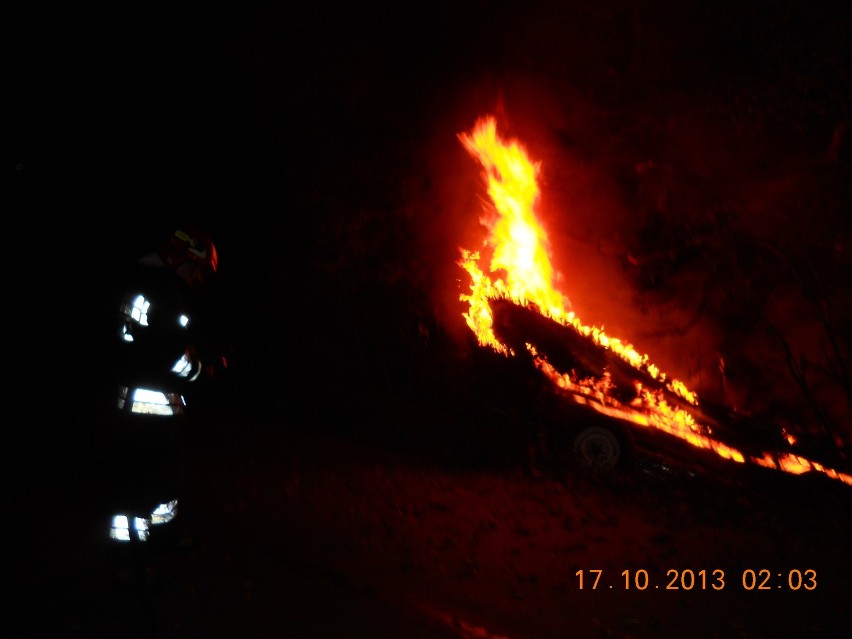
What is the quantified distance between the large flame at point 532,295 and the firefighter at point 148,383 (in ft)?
14.9

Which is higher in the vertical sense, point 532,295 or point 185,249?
→ point 532,295

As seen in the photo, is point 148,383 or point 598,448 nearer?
point 148,383

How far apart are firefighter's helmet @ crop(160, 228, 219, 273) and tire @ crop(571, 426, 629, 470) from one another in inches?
182

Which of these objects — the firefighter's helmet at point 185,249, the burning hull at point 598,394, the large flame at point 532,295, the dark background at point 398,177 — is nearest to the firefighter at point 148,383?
the firefighter's helmet at point 185,249

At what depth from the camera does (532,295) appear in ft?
32.7

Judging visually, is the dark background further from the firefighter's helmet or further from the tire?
the firefighter's helmet

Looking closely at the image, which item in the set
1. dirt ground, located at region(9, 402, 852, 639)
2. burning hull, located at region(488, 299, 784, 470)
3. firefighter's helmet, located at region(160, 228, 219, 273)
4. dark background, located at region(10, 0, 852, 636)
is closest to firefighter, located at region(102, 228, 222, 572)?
firefighter's helmet, located at region(160, 228, 219, 273)

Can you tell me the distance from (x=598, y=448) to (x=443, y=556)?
2666 mm

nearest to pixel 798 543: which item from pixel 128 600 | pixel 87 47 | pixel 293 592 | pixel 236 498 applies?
pixel 293 592

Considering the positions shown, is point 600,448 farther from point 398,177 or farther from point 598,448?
point 398,177

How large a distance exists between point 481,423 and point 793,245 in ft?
16.3

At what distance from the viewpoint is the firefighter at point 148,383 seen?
4699mm

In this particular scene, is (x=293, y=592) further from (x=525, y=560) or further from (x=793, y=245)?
(x=793, y=245)

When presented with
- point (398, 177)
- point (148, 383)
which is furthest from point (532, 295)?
point (148, 383)
